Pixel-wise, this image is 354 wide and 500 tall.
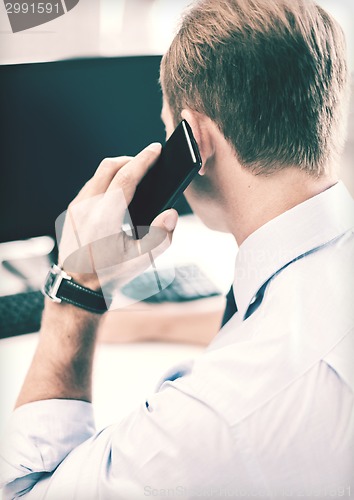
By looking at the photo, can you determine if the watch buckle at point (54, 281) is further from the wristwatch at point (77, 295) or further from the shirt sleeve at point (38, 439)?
the shirt sleeve at point (38, 439)

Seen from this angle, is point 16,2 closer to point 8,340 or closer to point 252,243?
point 252,243

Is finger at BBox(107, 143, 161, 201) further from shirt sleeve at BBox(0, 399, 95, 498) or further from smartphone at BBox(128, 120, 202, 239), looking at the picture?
shirt sleeve at BBox(0, 399, 95, 498)

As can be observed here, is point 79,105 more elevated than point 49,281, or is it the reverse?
point 79,105

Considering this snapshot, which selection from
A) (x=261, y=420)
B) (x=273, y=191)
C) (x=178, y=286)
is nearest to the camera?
(x=261, y=420)

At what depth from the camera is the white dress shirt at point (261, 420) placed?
458 millimetres

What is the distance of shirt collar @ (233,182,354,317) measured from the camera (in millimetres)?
539

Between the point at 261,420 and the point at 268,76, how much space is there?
1.12ft

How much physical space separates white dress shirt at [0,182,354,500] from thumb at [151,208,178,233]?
Answer: 0.15 m

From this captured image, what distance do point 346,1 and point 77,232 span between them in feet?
1.29

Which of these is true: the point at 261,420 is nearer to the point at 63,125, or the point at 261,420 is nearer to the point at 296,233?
the point at 296,233

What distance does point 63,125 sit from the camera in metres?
0.86

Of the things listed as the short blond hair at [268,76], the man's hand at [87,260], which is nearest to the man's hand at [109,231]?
the man's hand at [87,260]

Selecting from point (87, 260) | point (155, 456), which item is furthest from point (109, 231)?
point (155, 456)

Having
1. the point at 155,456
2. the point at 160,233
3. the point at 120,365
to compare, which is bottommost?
the point at 120,365
